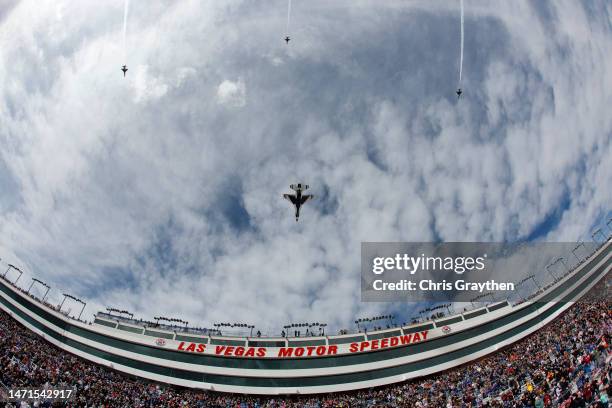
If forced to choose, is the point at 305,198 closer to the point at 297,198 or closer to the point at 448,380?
the point at 297,198

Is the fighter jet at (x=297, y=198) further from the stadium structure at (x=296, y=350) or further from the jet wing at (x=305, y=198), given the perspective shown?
the stadium structure at (x=296, y=350)

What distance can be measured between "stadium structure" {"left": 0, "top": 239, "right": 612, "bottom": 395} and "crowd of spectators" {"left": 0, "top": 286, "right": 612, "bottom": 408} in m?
1.88

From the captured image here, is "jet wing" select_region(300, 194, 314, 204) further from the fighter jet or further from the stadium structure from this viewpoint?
the stadium structure

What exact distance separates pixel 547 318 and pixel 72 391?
300 ft

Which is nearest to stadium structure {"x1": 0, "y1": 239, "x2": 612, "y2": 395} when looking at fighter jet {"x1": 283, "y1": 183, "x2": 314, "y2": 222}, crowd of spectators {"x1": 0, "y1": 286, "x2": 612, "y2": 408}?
crowd of spectators {"x1": 0, "y1": 286, "x2": 612, "y2": 408}

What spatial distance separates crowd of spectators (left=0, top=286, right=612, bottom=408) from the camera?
118 ft

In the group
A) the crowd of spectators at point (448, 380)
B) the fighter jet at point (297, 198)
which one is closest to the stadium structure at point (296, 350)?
the crowd of spectators at point (448, 380)

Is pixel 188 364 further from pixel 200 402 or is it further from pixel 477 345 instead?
pixel 477 345

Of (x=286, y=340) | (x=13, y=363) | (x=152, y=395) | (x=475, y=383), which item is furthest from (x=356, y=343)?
(x=13, y=363)

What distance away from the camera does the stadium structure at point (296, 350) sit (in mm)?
75125

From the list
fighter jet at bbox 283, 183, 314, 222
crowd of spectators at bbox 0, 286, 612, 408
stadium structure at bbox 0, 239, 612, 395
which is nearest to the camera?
crowd of spectators at bbox 0, 286, 612, 408

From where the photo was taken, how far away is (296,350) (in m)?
79.4

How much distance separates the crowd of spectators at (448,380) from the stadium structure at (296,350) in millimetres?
1882

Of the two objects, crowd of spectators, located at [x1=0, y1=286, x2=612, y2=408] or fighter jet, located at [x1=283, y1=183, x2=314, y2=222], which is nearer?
crowd of spectators, located at [x1=0, y1=286, x2=612, y2=408]
